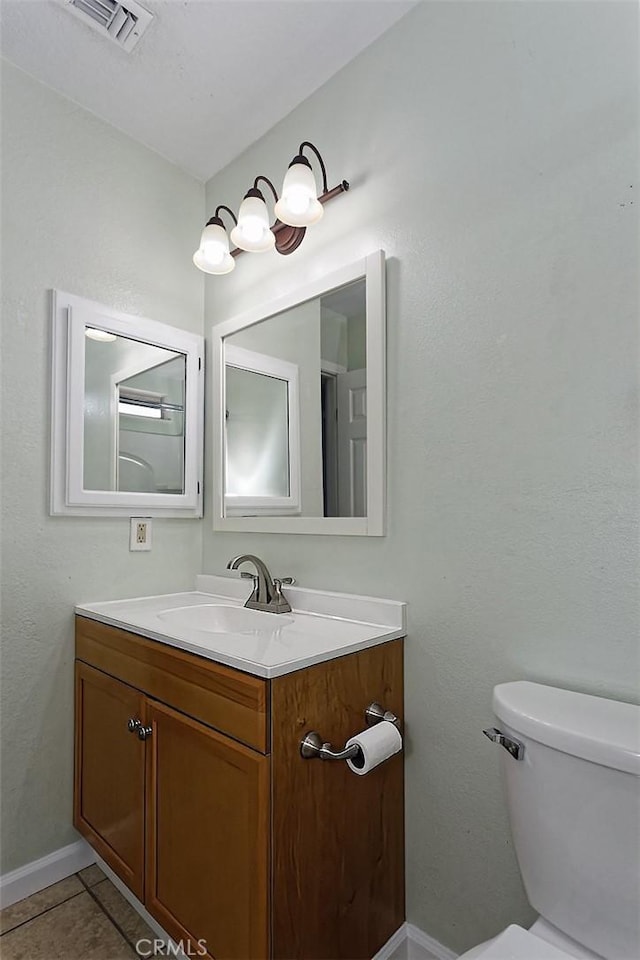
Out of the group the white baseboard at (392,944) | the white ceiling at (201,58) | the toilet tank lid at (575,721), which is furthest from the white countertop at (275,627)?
the white ceiling at (201,58)

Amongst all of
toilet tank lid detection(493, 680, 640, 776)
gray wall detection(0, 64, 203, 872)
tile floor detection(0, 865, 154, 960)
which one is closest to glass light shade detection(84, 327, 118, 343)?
gray wall detection(0, 64, 203, 872)

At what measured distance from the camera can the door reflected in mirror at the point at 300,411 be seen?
1473 mm

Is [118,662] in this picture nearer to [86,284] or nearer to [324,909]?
[324,909]

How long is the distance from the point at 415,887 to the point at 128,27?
2.38 m

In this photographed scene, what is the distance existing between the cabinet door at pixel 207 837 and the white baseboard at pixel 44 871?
46 cm

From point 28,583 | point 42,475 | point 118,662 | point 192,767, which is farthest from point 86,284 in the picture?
point 192,767

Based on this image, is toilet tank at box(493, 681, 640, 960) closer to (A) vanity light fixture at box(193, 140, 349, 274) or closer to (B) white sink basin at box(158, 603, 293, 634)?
(B) white sink basin at box(158, 603, 293, 634)

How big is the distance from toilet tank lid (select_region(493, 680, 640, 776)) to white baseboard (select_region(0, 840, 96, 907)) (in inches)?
56.5

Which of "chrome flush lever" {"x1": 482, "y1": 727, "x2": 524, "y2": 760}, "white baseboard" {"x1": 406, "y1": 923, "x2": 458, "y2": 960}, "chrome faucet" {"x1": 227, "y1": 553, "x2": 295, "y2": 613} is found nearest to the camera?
"chrome flush lever" {"x1": 482, "y1": 727, "x2": 524, "y2": 760}

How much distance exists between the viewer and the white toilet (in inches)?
31.2

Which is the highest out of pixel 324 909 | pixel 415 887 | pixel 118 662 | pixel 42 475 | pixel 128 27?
pixel 128 27

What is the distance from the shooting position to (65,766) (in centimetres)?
162

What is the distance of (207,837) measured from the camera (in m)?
1.12

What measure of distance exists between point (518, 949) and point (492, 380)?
1.02m
